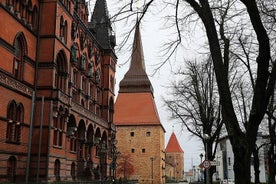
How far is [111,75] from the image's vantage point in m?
54.1

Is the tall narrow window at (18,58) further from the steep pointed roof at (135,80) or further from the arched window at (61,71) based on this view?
the steep pointed roof at (135,80)

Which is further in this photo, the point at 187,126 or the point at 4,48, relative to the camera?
the point at 187,126

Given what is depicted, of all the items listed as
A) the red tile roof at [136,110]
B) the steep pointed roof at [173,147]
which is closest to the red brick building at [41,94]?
the red tile roof at [136,110]

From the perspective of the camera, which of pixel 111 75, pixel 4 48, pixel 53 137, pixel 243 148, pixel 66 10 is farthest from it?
pixel 111 75

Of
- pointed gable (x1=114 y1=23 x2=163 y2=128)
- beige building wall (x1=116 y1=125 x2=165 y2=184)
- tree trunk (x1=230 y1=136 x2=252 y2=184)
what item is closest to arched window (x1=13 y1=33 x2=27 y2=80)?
tree trunk (x1=230 y1=136 x2=252 y2=184)

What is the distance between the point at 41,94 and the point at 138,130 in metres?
51.6

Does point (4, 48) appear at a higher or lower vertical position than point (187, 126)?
higher

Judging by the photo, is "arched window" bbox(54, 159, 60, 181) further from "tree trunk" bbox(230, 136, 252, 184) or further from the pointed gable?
the pointed gable

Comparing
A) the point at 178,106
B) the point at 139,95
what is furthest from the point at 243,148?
the point at 139,95

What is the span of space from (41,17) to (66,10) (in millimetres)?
3236

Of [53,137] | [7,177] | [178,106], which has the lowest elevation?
[7,177]

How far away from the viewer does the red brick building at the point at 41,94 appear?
80.7 feet

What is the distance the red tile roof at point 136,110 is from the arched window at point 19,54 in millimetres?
54559

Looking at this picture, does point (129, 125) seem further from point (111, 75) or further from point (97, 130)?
point (97, 130)
